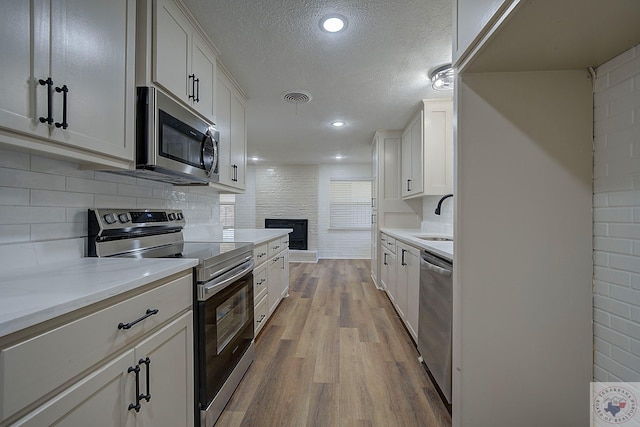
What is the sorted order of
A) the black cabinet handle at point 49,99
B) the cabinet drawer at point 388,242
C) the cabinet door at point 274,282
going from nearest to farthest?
the black cabinet handle at point 49,99 → the cabinet door at point 274,282 → the cabinet drawer at point 388,242

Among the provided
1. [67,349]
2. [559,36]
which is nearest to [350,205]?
[559,36]

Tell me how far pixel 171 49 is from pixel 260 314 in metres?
2.07

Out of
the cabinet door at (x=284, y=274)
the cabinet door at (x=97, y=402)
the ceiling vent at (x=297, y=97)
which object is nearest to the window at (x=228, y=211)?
the cabinet door at (x=284, y=274)

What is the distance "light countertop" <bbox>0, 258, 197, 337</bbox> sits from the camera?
1.99 feet

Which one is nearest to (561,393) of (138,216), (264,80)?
(138,216)

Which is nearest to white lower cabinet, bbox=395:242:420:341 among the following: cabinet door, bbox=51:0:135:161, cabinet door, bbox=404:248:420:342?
cabinet door, bbox=404:248:420:342

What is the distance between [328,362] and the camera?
6.73 ft

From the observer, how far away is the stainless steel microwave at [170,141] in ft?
4.50

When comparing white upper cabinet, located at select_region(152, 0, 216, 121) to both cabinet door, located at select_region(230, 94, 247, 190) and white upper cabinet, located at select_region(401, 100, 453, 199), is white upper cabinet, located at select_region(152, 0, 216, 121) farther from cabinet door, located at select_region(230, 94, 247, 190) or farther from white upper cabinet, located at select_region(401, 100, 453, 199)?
white upper cabinet, located at select_region(401, 100, 453, 199)

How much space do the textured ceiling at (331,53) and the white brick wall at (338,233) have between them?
3.04 meters

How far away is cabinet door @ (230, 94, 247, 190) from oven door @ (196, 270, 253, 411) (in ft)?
3.52

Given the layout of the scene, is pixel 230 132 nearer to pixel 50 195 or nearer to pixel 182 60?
pixel 182 60

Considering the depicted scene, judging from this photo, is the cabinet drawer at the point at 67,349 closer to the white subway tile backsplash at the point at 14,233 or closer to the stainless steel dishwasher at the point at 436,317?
the white subway tile backsplash at the point at 14,233

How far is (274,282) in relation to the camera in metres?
2.97
